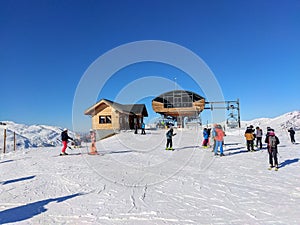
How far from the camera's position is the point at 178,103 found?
39281 mm

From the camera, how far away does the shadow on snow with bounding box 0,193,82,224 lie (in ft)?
15.0

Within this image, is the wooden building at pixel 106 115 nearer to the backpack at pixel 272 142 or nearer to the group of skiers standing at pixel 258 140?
the group of skiers standing at pixel 258 140

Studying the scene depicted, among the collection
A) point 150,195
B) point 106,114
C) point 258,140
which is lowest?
point 150,195

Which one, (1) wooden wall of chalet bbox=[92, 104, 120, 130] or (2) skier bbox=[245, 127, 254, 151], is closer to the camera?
(2) skier bbox=[245, 127, 254, 151]

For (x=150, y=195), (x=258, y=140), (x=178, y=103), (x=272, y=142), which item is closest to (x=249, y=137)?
(x=258, y=140)

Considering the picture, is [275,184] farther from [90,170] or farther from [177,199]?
[90,170]

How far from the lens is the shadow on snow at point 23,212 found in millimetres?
4586

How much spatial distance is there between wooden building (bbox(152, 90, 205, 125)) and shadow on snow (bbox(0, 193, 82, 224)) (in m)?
34.2

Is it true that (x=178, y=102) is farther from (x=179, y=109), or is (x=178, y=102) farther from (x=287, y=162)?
(x=287, y=162)

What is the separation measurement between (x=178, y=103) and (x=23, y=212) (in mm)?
35436

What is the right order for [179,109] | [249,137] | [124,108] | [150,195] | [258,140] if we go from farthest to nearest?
[179,109], [124,108], [258,140], [249,137], [150,195]

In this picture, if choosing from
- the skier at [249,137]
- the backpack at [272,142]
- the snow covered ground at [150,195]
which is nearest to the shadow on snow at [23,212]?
the snow covered ground at [150,195]

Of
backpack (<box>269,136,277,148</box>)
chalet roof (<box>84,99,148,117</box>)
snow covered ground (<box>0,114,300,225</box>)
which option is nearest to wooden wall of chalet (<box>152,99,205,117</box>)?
chalet roof (<box>84,99,148,117</box>)

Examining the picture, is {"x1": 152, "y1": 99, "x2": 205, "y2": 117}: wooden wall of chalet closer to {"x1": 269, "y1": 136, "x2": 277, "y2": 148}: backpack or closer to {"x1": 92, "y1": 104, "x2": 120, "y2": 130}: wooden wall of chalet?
{"x1": 92, "y1": 104, "x2": 120, "y2": 130}: wooden wall of chalet
